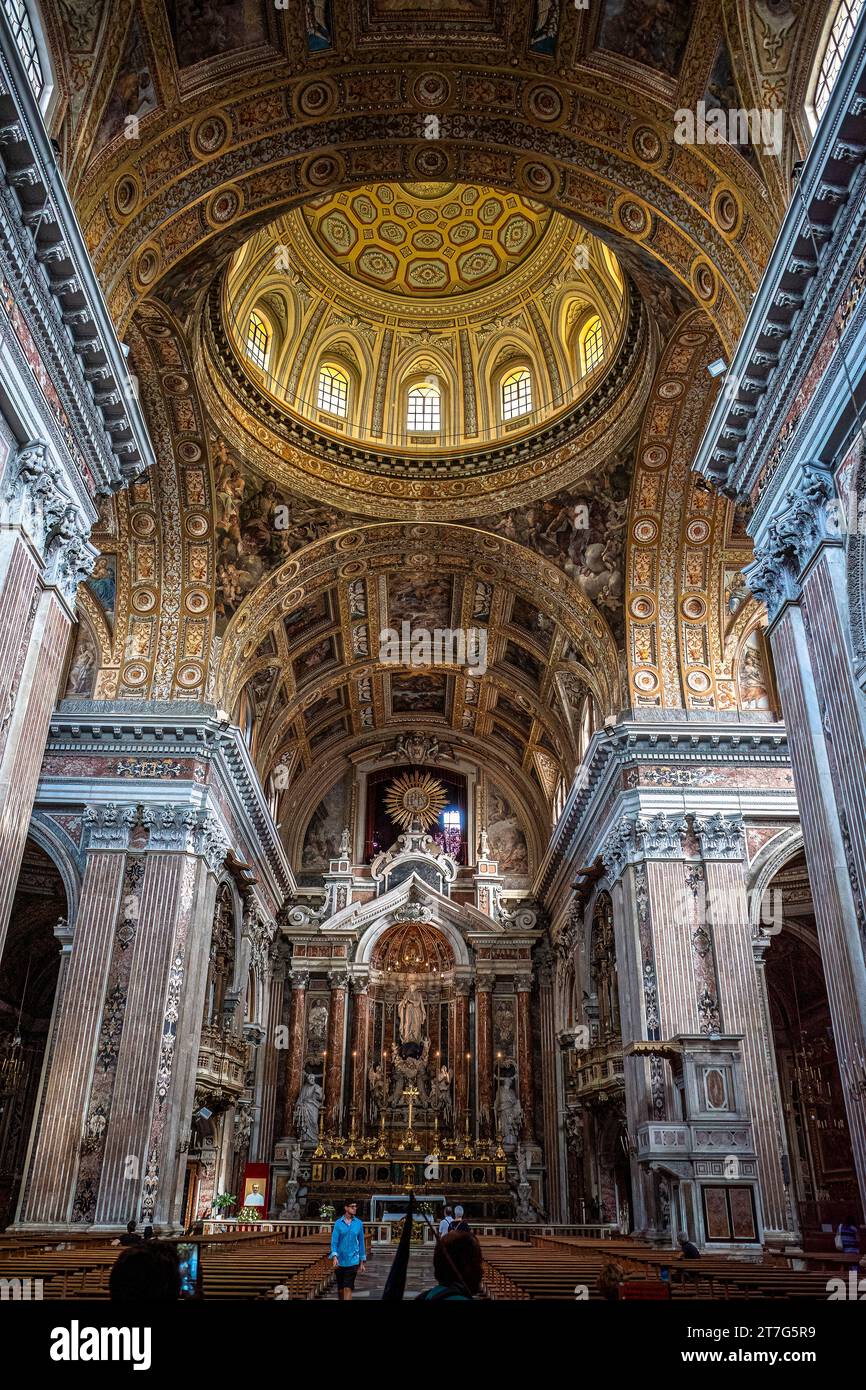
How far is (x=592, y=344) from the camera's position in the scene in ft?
71.6

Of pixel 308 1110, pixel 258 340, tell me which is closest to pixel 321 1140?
pixel 308 1110

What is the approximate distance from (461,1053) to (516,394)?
19.7 metres

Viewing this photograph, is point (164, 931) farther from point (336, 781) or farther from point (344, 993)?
point (336, 781)

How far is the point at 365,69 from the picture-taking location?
1352cm

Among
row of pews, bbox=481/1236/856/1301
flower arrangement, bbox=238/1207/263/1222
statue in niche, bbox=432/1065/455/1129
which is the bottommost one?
row of pews, bbox=481/1236/856/1301

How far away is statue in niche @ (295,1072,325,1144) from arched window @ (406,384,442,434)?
63.1 feet

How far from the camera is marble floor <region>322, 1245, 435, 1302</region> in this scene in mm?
12078

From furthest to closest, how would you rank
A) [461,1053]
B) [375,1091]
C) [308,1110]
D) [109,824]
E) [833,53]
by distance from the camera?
[461,1053]
[375,1091]
[308,1110]
[109,824]
[833,53]

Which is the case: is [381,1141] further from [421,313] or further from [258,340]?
[421,313]

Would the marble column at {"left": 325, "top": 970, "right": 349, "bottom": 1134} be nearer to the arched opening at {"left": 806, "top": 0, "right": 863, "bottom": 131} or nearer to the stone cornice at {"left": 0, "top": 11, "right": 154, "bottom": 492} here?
the stone cornice at {"left": 0, "top": 11, "right": 154, "bottom": 492}

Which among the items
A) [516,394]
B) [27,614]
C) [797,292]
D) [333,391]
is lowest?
[27,614]

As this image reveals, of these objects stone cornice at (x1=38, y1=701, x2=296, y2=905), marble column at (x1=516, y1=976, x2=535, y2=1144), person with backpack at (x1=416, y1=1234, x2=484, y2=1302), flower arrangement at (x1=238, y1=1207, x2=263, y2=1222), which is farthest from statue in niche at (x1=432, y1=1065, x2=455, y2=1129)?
person with backpack at (x1=416, y1=1234, x2=484, y2=1302)

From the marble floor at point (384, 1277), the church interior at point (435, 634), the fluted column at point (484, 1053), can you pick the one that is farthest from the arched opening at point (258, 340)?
the fluted column at point (484, 1053)

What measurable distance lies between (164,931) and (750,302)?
570 inches
